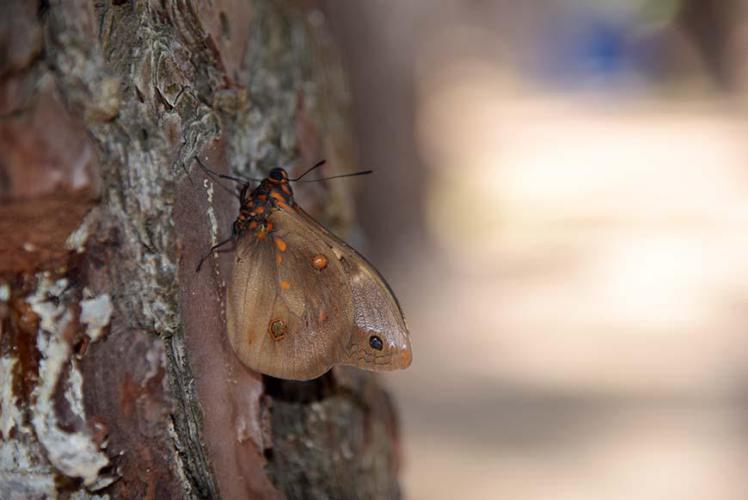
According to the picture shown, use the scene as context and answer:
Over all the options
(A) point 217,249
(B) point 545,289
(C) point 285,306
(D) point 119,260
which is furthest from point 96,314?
(B) point 545,289

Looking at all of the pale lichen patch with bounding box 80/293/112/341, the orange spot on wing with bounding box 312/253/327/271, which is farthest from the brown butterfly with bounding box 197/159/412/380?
the pale lichen patch with bounding box 80/293/112/341

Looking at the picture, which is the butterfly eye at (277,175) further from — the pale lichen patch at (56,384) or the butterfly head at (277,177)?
the pale lichen patch at (56,384)

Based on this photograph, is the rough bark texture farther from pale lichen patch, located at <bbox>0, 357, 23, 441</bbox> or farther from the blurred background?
the blurred background

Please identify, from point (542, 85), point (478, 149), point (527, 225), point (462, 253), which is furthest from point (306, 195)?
point (542, 85)

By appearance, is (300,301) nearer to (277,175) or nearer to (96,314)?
(277,175)

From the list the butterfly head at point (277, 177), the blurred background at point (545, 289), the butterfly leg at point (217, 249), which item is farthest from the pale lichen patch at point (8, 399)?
the blurred background at point (545, 289)

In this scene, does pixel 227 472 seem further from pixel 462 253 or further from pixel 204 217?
pixel 462 253

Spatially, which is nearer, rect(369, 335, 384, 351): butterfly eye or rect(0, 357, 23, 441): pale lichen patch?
rect(0, 357, 23, 441): pale lichen patch
